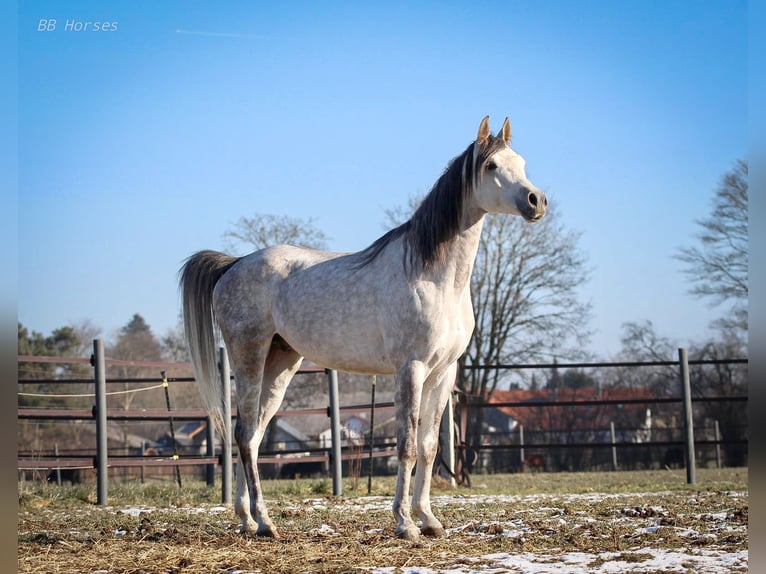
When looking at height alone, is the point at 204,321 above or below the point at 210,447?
above

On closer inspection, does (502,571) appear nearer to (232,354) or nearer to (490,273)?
(232,354)

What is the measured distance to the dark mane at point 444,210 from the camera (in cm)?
488

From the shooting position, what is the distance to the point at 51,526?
579 cm

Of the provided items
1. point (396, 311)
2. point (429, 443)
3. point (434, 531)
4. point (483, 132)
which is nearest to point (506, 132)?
point (483, 132)

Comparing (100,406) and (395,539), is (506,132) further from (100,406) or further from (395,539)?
(100,406)

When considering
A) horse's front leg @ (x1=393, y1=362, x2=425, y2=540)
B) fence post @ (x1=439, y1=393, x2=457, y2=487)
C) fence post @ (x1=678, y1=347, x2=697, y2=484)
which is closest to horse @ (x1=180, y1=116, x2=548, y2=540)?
horse's front leg @ (x1=393, y1=362, x2=425, y2=540)

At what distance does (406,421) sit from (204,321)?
6.50ft

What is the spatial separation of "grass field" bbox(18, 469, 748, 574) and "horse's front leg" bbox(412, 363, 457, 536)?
225 millimetres

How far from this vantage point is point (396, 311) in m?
Result: 4.84

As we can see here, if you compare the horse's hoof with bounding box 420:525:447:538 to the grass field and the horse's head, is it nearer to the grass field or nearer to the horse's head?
the grass field

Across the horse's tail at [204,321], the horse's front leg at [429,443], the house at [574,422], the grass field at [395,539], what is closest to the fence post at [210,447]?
the grass field at [395,539]

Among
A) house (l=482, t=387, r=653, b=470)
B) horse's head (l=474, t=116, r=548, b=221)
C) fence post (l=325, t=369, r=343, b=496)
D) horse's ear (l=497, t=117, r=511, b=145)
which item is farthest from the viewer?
house (l=482, t=387, r=653, b=470)

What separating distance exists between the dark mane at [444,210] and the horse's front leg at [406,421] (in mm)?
683

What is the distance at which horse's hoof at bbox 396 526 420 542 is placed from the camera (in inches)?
180
